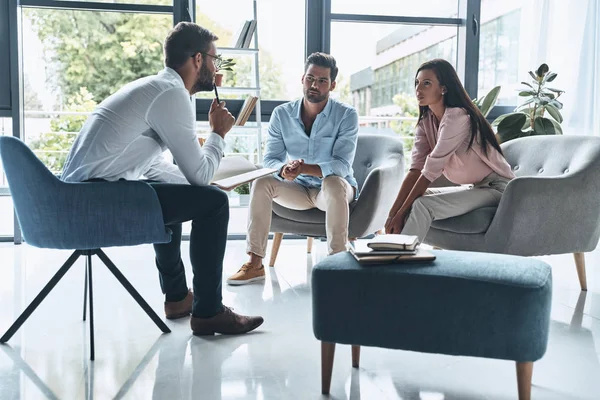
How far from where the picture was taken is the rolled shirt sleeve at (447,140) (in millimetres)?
2824

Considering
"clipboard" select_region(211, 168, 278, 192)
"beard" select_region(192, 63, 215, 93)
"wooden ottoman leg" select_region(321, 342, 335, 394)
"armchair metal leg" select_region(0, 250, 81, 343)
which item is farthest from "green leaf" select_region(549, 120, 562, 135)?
"armchair metal leg" select_region(0, 250, 81, 343)

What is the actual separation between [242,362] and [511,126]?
110 inches

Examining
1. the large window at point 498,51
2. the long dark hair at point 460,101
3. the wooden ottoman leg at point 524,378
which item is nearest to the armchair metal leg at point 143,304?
the wooden ottoman leg at point 524,378

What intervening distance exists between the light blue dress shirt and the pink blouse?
371 millimetres

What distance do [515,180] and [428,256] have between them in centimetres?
114

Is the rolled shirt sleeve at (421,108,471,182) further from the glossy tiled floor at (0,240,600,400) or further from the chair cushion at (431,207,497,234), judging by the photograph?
the glossy tiled floor at (0,240,600,400)

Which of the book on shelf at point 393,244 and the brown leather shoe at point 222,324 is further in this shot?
the brown leather shoe at point 222,324

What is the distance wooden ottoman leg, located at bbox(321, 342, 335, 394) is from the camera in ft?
5.74

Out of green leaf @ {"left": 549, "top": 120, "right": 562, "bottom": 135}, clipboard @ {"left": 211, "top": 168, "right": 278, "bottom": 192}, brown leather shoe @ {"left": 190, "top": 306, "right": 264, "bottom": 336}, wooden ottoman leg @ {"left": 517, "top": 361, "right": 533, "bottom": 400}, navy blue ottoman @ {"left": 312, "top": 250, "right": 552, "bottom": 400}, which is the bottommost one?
brown leather shoe @ {"left": 190, "top": 306, "right": 264, "bottom": 336}

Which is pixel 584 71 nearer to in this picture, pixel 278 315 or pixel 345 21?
pixel 345 21

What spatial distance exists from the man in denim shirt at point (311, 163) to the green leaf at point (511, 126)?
1.31 meters

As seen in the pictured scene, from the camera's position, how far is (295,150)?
3.42 m

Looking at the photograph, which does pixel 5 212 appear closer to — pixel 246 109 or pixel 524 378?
pixel 246 109

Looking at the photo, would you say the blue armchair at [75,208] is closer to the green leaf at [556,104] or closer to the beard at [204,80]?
the beard at [204,80]
